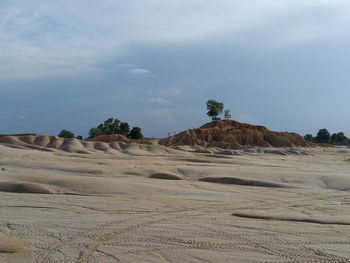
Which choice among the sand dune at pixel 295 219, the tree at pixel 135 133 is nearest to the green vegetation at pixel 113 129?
the tree at pixel 135 133

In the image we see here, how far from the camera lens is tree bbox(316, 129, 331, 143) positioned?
9481cm

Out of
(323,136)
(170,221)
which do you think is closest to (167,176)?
(170,221)

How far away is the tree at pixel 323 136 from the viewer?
94812 millimetres

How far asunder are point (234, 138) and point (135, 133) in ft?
58.4

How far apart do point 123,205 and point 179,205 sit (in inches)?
45.5

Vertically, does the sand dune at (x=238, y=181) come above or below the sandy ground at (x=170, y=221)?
above

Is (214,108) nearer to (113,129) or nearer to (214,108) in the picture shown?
(214,108)

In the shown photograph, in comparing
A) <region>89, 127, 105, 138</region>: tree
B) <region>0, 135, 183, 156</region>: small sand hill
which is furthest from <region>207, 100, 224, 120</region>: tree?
<region>0, 135, 183, 156</region>: small sand hill

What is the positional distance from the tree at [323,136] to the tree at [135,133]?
4839 centimetres

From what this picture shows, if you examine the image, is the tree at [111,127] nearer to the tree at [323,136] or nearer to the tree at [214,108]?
the tree at [214,108]

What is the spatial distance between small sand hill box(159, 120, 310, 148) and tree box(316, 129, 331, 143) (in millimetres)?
36922

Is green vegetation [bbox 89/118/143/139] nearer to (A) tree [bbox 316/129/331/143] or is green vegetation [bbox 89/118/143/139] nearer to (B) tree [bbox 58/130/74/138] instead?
(B) tree [bbox 58/130/74/138]

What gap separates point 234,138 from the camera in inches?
2242

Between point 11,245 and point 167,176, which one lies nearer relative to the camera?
point 11,245
